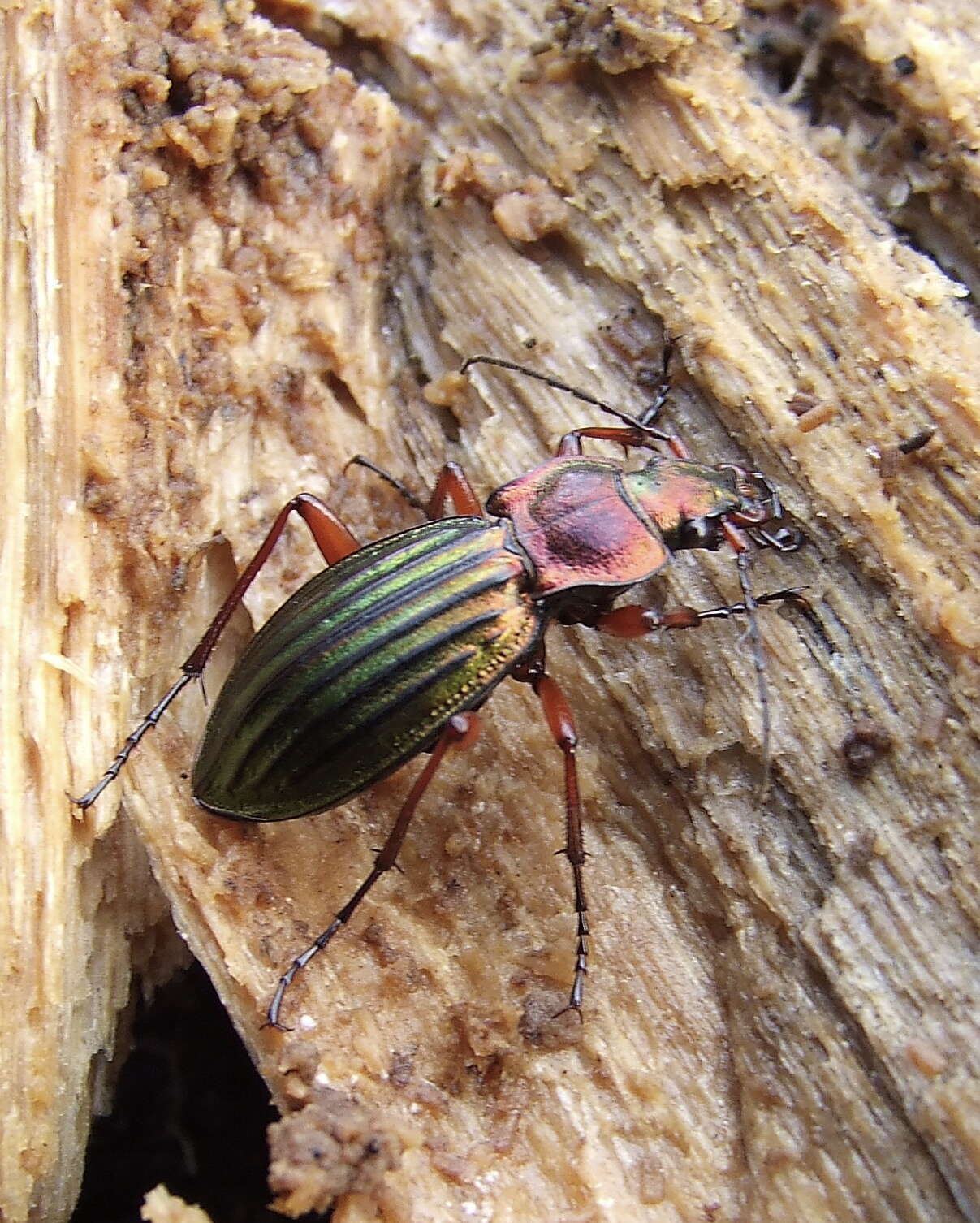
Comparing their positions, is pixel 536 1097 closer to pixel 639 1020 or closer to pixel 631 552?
pixel 639 1020

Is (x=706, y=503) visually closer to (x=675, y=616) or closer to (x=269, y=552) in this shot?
(x=675, y=616)

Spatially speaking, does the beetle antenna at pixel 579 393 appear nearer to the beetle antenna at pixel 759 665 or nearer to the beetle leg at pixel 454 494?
the beetle leg at pixel 454 494

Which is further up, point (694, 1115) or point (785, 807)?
point (785, 807)

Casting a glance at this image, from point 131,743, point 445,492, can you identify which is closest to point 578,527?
point 445,492

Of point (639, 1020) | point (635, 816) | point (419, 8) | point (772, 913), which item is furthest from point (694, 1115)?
point (419, 8)

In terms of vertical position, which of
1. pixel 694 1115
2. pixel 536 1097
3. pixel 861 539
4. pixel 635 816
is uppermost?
pixel 861 539

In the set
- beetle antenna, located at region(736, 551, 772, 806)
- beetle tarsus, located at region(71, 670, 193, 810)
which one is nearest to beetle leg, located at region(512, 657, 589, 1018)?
beetle antenna, located at region(736, 551, 772, 806)
